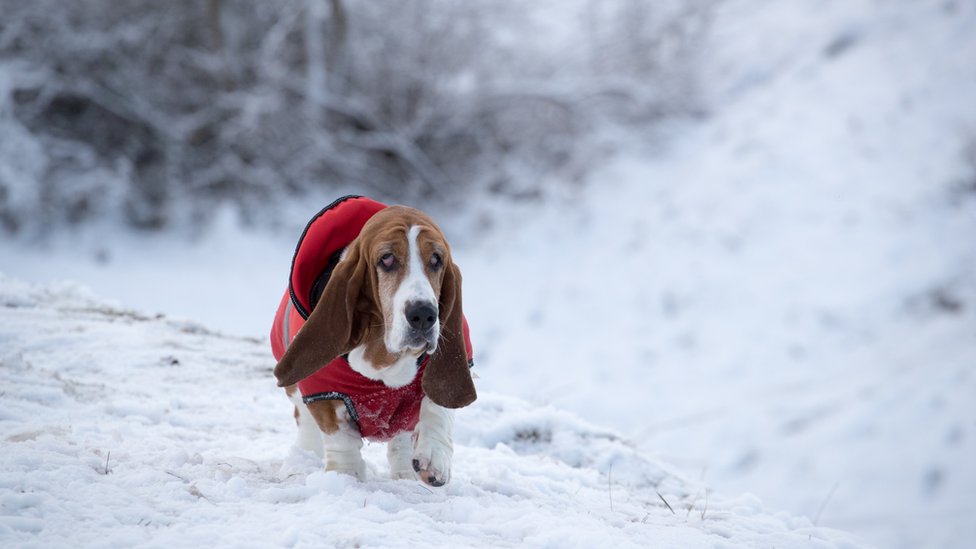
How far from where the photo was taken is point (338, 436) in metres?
2.64

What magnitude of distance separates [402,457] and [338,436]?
12.4 inches

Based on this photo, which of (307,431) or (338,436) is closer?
(338,436)

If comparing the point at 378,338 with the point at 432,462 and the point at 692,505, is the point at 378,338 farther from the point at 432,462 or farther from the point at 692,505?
the point at 692,505

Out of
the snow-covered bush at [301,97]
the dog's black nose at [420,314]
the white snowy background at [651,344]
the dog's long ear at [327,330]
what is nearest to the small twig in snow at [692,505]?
the white snowy background at [651,344]

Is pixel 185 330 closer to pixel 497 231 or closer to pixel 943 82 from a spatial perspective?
pixel 497 231

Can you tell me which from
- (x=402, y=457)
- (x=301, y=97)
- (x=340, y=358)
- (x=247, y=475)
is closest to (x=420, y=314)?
(x=340, y=358)

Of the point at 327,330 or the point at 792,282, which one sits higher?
the point at 792,282

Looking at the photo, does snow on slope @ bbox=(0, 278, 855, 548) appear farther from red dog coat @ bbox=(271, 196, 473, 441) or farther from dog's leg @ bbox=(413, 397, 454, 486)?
red dog coat @ bbox=(271, 196, 473, 441)

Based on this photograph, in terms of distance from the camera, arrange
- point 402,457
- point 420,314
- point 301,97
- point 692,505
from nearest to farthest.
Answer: point 420,314 < point 402,457 < point 692,505 < point 301,97

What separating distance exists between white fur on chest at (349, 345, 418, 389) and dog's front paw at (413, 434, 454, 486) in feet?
0.75

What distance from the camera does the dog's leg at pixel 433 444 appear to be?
2531 millimetres

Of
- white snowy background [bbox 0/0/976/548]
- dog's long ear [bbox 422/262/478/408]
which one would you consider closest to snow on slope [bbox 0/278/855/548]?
white snowy background [bbox 0/0/976/548]

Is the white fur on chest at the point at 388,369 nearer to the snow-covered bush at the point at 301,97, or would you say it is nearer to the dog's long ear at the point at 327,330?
the dog's long ear at the point at 327,330

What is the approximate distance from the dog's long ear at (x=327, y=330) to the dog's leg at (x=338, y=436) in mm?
235
